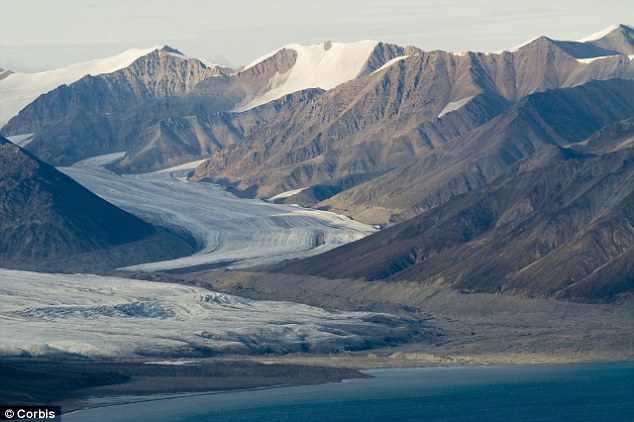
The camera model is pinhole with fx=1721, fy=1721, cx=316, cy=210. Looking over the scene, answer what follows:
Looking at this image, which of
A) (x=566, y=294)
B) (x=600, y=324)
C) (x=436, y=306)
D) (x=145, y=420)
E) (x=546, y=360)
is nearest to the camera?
(x=145, y=420)

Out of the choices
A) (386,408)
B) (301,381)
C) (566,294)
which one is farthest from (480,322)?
(386,408)

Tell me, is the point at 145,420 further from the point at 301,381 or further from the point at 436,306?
the point at 436,306

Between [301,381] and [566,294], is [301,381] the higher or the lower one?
the lower one
